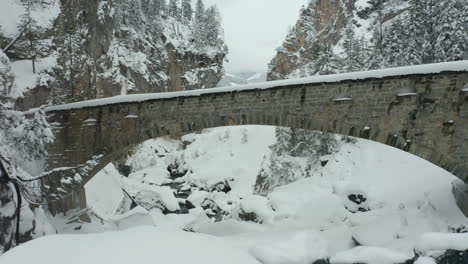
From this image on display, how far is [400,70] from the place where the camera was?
10297mm

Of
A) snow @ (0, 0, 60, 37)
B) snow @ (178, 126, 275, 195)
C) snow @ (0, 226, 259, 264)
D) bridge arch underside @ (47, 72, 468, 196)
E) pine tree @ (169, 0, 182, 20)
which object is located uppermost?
pine tree @ (169, 0, 182, 20)

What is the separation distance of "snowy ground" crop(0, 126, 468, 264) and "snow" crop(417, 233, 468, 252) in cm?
2

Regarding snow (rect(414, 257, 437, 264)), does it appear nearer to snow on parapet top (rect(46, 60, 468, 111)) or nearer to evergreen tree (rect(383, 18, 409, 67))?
snow on parapet top (rect(46, 60, 468, 111))

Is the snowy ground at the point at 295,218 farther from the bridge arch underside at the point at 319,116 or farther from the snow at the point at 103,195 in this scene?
the bridge arch underside at the point at 319,116

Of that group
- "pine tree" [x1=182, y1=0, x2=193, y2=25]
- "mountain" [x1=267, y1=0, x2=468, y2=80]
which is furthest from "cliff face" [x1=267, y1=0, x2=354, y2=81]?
"pine tree" [x1=182, y1=0, x2=193, y2=25]

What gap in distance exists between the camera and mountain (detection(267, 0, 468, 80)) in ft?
71.7

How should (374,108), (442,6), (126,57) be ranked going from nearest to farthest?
(374,108), (442,6), (126,57)

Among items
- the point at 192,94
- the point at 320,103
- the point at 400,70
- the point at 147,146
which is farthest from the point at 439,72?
the point at 147,146

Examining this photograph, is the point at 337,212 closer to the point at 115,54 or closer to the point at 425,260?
the point at 425,260

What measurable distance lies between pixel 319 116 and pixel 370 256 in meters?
4.56

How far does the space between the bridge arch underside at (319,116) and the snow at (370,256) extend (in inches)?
125

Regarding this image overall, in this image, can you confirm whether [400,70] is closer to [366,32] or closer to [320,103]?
[320,103]

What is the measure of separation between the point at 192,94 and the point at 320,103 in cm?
467

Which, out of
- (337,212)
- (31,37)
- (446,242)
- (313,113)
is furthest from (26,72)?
(446,242)
